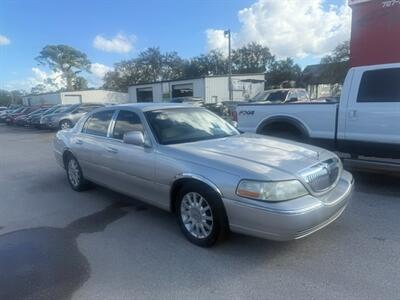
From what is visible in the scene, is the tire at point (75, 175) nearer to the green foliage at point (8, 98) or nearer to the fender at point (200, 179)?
the fender at point (200, 179)

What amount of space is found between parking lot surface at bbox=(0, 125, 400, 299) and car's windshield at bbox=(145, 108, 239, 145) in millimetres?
1145

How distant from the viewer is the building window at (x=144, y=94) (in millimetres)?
45094

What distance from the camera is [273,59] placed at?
2906 inches

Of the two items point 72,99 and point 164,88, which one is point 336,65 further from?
point 72,99

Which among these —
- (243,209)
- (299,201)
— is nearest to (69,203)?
(243,209)

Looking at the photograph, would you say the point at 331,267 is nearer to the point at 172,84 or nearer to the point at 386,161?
the point at 386,161

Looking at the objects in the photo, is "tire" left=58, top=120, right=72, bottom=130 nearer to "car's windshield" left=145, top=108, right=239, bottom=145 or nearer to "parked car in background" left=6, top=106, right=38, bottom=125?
"parked car in background" left=6, top=106, right=38, bottom=125

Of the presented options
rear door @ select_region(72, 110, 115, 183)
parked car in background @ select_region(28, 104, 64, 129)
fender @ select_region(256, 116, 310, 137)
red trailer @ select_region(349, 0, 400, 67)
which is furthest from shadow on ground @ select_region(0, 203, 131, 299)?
parked car in background @ select_region(28, 104, 64, 129)

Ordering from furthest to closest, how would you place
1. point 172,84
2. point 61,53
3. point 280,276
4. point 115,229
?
point 61,53
point 172,84
point 115,229
point 280,276

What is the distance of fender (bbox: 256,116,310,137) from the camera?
676cm

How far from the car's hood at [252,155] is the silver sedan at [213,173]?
0.4 inches

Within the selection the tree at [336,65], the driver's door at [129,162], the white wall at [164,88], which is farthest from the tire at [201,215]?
the tree at [336,65]

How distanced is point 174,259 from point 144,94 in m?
43.6

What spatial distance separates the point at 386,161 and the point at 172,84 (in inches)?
1406
